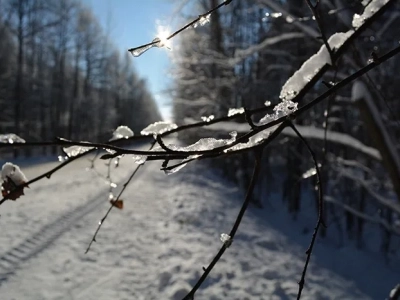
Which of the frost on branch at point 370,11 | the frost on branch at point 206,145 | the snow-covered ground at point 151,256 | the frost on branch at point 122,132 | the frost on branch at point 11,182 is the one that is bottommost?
the snow-covered ground at point 151,256

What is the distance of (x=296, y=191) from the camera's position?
13055 mm

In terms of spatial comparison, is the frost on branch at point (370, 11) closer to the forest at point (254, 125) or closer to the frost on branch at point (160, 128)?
the forest at point (254, 125)

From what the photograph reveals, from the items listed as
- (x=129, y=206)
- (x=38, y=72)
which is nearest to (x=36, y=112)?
(x=38, y=72)

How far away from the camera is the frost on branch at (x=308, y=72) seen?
3.22 ft

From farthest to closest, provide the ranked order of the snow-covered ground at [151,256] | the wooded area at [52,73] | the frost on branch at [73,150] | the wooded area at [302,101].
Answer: the wooded area at [52,73] → the wooded area at [302,101] → the snow-covered ground at [151,256] → the frost on branch at [73,150]

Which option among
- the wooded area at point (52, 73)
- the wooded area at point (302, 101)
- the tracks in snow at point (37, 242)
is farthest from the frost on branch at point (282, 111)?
the wooded area at point (52, 73)

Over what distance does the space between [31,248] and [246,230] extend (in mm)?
4242

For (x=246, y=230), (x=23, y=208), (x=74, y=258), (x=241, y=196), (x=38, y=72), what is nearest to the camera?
(x=74, y=258)

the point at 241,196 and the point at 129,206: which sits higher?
the point at 129,206

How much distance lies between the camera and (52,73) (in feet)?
102

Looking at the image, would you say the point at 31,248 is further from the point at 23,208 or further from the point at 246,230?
the point at 246,230

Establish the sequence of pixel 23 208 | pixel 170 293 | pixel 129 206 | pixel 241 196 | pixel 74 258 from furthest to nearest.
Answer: pixel 241 196 → pixel 129 206 → pixel 23 208 → pixel 74 258 → pixel 170 293

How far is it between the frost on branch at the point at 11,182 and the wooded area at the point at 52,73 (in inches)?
784

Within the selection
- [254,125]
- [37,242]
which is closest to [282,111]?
[254,125]
